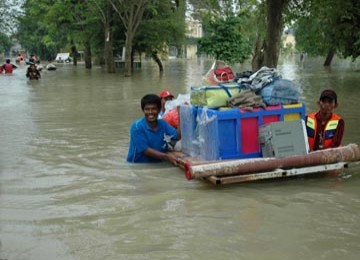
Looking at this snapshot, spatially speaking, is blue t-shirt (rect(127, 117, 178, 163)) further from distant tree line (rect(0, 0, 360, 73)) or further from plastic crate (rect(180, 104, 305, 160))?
distant tree line (rect(0, 0, 360, 73))

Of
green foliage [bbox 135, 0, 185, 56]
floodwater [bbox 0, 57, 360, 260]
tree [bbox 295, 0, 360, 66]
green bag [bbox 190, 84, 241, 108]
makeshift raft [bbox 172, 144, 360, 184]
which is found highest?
green foliage [bbox 135, 0, 185, 56]

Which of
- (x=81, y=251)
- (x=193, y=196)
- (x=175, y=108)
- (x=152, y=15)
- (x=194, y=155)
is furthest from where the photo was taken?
(x=152, y=15)

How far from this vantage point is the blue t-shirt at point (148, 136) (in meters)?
6.64

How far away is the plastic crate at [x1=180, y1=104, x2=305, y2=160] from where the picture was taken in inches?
231

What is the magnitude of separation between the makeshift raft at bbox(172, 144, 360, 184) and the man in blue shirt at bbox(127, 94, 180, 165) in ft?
2.39

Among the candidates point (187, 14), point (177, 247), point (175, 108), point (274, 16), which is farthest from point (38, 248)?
point (187, 14)

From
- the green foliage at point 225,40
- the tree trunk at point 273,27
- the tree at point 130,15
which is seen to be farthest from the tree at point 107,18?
the tree trunk at point 273,27

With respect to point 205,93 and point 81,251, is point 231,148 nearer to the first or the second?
point 205,93

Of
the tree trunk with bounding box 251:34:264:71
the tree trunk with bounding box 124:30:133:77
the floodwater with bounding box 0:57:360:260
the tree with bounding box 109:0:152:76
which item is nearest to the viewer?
the floodwater with bounding box 0:57:360:260

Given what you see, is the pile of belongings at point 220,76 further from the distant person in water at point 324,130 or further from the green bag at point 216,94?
the distant person in water at point 324,130

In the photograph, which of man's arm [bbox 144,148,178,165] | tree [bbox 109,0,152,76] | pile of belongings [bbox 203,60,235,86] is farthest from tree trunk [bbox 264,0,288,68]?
tree [bbox 109,0,152,76]

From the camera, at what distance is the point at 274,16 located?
13.0 meters

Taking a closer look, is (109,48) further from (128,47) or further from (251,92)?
(251,92)

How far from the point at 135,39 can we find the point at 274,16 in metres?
21.2
